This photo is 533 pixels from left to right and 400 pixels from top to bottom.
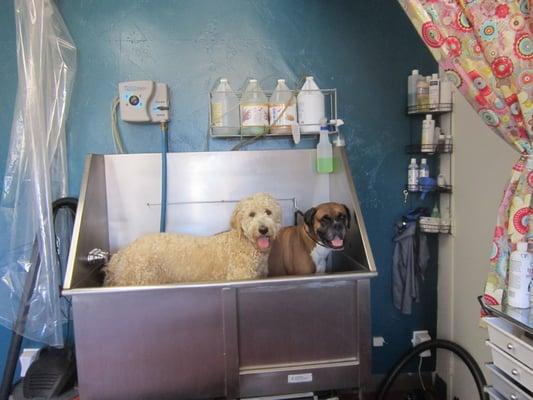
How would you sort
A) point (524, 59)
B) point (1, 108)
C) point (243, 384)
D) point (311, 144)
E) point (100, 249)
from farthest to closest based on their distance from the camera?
point (311, 144) → point (1, 108) → point (100, 249) → point (243, 384) → point (524, 59)

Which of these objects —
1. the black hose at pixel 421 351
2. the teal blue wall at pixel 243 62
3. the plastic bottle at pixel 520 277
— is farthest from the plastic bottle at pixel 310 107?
the black hose at pixel 421 351

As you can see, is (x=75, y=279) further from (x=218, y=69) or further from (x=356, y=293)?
(x=218, y=69)

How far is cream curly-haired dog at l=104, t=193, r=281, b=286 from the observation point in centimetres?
142

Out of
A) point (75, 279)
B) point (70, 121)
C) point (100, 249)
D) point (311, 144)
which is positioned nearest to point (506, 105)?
point (311, 144)

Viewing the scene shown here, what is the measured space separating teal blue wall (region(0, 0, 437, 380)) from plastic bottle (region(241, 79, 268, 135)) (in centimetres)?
11

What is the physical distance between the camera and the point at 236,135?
1837 mm

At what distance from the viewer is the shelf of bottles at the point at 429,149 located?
6.18 feet

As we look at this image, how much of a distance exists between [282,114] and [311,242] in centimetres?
64

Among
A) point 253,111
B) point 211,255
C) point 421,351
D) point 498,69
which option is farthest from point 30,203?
point 421,351

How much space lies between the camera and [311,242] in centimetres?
157

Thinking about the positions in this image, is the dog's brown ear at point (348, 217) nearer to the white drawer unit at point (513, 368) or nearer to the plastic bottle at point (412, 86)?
the white drawer unit at point (513, 368)

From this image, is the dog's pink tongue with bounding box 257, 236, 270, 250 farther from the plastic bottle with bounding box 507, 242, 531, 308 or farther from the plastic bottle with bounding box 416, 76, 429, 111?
the plastic bottle with bounding box 416, 76, 429, 111

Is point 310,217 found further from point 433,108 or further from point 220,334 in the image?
point 433,108

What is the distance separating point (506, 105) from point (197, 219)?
4.36 ft
